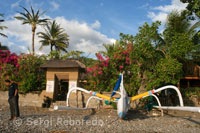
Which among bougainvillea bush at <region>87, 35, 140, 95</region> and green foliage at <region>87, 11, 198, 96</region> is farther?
bougainvillea bush at <region>87, 35, 140, 95</region>

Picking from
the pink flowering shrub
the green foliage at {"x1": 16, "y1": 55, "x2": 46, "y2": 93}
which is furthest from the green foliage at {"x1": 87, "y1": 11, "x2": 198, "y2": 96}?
the green foliage at {"x1": 16, "y1": 55, "x2": 46, "y2": 93}

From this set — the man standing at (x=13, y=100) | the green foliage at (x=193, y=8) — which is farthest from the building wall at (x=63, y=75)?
the green foliage at (x=193, y=8)

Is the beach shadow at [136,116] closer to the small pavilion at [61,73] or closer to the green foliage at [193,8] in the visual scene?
the small pavilion at [61,73]

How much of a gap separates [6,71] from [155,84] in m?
12.9

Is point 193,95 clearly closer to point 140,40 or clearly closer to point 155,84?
point 155,84

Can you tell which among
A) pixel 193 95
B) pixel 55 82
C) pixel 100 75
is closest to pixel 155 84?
pixel 100 75

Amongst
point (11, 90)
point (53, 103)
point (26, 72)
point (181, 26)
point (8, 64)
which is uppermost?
point (181, 26)

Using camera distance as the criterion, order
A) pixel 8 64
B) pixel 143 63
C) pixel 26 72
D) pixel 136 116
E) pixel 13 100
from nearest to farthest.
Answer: pixel 13 100, pixel 136 116, pixel 143 63, pixel 26 72, pixel 8 64

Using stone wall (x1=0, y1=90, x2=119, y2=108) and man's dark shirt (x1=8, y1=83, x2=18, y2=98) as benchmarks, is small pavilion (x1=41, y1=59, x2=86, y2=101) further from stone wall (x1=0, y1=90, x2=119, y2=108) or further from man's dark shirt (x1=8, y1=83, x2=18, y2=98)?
man's dark shirt (x1=8, y1=83, x2=18, y2=98)

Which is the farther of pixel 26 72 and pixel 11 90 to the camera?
pixel 26 72

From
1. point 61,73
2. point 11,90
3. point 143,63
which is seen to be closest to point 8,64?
point 61,73

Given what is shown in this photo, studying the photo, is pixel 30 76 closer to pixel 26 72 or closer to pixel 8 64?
pixel 26 72

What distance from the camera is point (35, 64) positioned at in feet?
49.9

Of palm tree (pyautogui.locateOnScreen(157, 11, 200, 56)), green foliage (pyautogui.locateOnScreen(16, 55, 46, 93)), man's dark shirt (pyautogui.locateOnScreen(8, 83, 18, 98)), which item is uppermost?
palm tree (pyautogui.locateOnScreen(157, 11, 200, 56))
